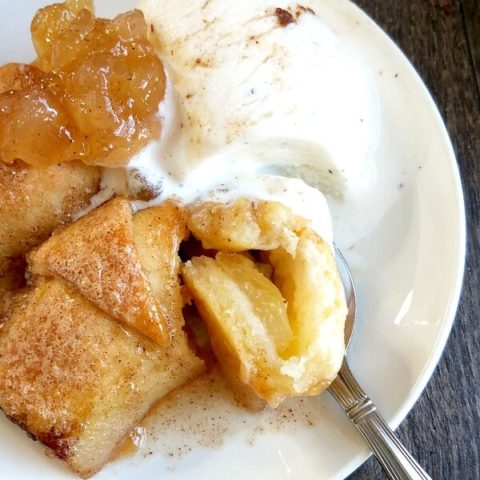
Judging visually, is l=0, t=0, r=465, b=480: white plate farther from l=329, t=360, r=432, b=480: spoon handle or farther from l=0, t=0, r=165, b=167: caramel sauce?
l=0, t=0, r=165, b=167: caramel sauce

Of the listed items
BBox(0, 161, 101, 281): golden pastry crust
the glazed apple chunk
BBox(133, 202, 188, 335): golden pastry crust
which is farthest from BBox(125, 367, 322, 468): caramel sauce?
BBox(0, 161, 101, 281): golden pastry crust

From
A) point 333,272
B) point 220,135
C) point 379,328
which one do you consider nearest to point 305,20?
point 220,135

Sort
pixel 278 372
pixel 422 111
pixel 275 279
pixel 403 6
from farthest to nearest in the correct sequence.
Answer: pixel 403 6
pixel 422 111
pixel 275 279
pixel 278 372

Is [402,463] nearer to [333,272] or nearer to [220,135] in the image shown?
[333,272]

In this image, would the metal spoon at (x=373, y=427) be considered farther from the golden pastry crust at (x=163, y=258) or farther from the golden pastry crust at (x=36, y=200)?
the golden pastry crust at (x=36, y=200)

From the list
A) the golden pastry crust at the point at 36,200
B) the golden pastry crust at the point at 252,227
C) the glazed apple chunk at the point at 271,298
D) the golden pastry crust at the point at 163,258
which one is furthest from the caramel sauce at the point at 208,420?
the golden pastry crust at the point at 36,200

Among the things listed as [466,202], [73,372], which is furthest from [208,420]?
[466,202]
